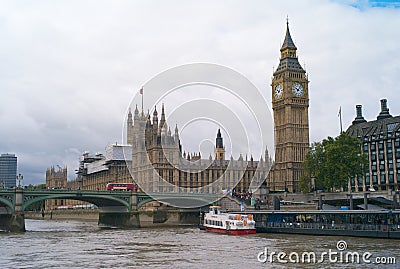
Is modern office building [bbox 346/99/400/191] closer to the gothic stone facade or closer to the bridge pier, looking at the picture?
the gothic stone facade

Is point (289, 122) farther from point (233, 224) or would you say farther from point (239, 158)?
point (233, 224)

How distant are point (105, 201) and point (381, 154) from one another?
47.2 m

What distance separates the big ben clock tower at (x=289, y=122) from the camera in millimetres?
115875

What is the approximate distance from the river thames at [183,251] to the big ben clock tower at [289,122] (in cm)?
6227

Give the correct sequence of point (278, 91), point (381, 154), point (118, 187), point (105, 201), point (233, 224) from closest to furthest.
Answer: point (233, 224), point (105, 201), point (381, 154), point (118, 187), point (278, 91)

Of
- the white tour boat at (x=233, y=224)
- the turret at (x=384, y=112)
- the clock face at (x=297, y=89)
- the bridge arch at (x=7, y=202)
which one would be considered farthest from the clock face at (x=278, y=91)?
the bridge arch at (x=7, y=202)

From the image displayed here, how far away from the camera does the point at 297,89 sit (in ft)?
393

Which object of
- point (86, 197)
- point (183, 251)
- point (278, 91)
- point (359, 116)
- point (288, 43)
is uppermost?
point (288, 43)

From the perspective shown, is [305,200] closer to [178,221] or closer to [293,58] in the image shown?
[178,221]

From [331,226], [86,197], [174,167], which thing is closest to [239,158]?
[174,167]

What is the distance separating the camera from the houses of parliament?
385ft

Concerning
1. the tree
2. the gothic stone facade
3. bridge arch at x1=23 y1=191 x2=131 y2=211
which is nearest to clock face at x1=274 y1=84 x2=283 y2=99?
the gothic stone facade

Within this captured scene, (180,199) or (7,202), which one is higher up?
(180,199)

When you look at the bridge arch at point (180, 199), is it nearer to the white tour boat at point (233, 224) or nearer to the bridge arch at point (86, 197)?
the bridge arch at point (86, 197)
